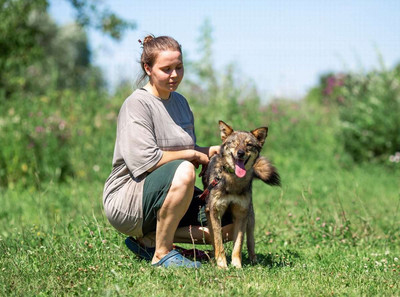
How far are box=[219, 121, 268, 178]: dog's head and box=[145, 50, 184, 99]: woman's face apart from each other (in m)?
0.57

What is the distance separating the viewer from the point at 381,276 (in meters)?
3.77

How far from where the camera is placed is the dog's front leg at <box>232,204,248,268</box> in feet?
13.3

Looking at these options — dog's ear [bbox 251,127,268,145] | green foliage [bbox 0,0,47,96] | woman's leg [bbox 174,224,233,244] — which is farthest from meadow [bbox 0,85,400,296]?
green foliage [bbox 0,0,47,96]

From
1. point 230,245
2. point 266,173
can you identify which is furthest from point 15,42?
point 266,173

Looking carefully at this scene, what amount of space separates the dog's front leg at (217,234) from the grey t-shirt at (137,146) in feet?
1.79

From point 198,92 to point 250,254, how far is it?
9202mm

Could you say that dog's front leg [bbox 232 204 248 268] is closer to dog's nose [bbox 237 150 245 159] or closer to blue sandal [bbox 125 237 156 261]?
dog's nose [bbox 237 150 245 159]

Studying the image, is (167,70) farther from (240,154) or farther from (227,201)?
(227,201)

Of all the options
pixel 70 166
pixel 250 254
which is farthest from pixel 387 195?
pixel 70 166

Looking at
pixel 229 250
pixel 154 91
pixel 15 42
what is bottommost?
pixel 229 250

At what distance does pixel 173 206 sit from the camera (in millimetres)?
3773

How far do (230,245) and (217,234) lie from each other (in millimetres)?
675

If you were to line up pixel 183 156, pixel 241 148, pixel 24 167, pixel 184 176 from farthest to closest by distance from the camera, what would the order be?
pixel 24 167, pixel 241 148, pixel 183 156, pixel 184 176

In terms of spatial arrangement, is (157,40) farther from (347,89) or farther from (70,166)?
(347,89)
